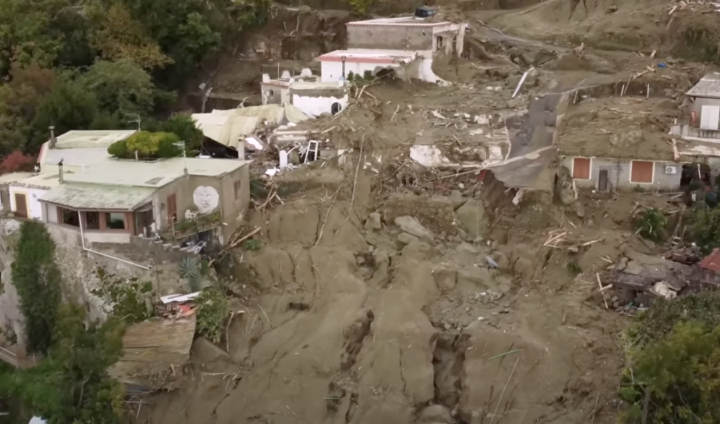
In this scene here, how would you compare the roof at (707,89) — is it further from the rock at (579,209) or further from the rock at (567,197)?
the rock at (579,209)

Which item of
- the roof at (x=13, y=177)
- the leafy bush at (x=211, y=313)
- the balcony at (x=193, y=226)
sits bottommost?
the leafy bush at (x=211, y=313)

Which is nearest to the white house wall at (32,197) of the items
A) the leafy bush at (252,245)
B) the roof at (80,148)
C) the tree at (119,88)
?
the roof at (80,148)

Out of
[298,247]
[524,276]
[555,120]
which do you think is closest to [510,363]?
[524,276]

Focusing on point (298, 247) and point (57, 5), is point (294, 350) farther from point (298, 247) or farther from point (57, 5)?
point (57, 5)

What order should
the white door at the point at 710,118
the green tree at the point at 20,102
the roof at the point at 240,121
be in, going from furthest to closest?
the roof at the point at 240,121 < the green tree at the point at 20,102 < the white door at the point at 710,118

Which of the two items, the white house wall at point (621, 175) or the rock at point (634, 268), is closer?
the rock at point (634, 268)

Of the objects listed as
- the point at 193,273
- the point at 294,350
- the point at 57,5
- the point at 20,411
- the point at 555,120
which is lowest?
A: the point at 20,411
